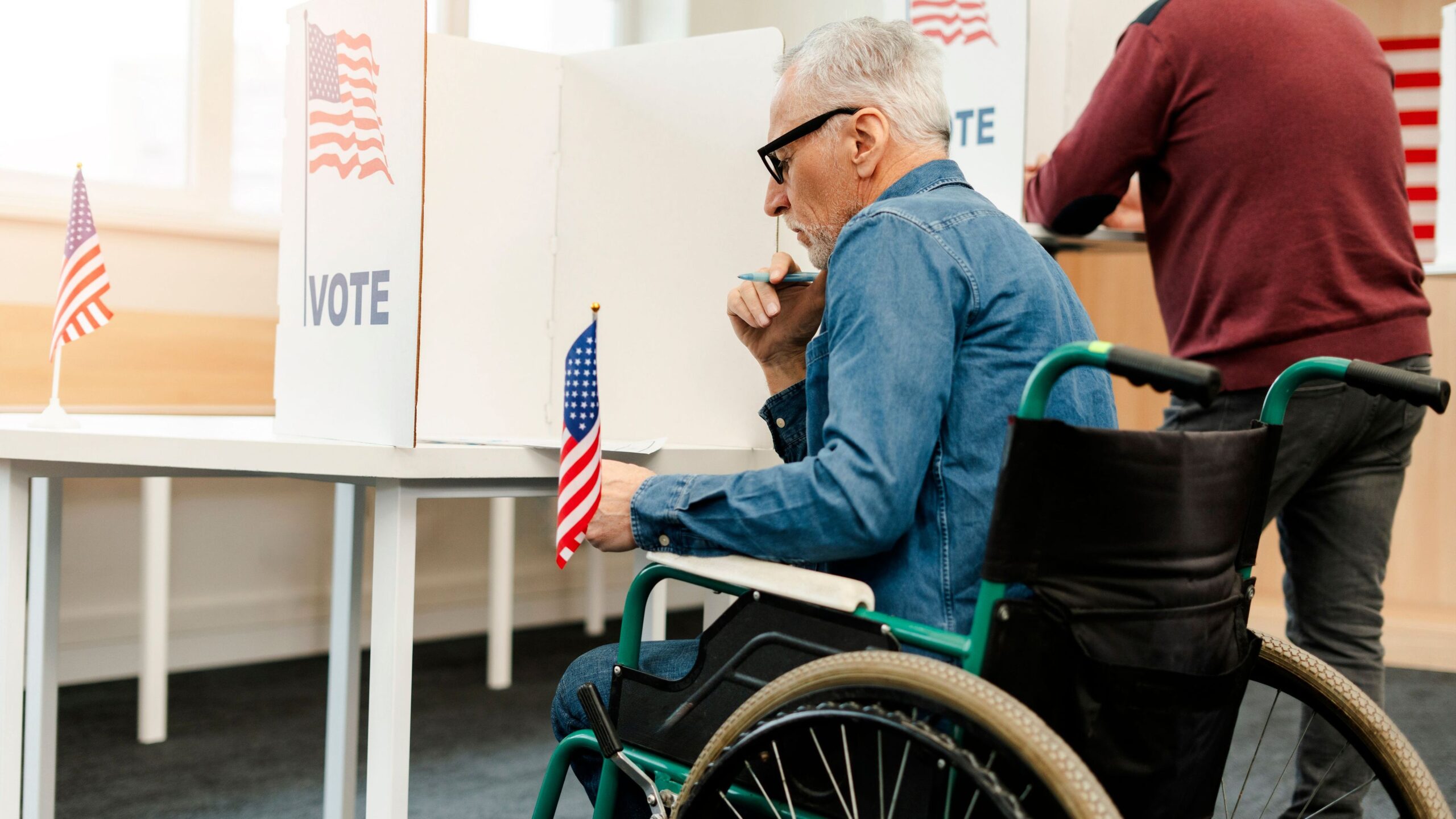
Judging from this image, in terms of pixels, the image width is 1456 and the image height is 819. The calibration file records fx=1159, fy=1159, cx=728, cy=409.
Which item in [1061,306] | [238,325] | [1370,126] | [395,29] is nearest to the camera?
[1061,306]

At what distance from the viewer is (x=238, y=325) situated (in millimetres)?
2781

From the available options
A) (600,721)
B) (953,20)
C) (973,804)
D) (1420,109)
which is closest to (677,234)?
(600,721)

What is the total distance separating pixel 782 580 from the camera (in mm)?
906

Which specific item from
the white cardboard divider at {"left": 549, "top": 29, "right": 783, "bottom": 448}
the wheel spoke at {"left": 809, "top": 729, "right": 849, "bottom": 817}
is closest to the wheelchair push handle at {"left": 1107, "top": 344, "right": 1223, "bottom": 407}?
the wheel spoke at {"left": 809, "top": 729, "right": 849, "bottom": 817}

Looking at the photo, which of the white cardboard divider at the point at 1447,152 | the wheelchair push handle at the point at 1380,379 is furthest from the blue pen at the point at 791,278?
the white cardboard divider at the point at 1447,152

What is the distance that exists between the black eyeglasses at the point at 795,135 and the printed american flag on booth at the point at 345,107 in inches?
15.1

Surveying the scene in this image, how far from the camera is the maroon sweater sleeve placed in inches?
63.3

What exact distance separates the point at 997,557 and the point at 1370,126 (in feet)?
3.63

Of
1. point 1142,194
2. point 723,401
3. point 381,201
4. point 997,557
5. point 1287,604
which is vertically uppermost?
point 1142,194

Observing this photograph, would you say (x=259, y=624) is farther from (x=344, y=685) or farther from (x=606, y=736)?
(x=606, y=736)

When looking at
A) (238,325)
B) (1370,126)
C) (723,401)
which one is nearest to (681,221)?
(723,401)

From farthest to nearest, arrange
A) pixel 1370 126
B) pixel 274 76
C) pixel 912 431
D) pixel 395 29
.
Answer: pixel 274 76 < pixel 1370 126 < pixel 395 29 < pixel 912 431

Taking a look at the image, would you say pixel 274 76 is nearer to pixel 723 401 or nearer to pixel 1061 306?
pixel 723 401

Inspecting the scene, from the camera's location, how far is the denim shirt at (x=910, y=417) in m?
0.91
